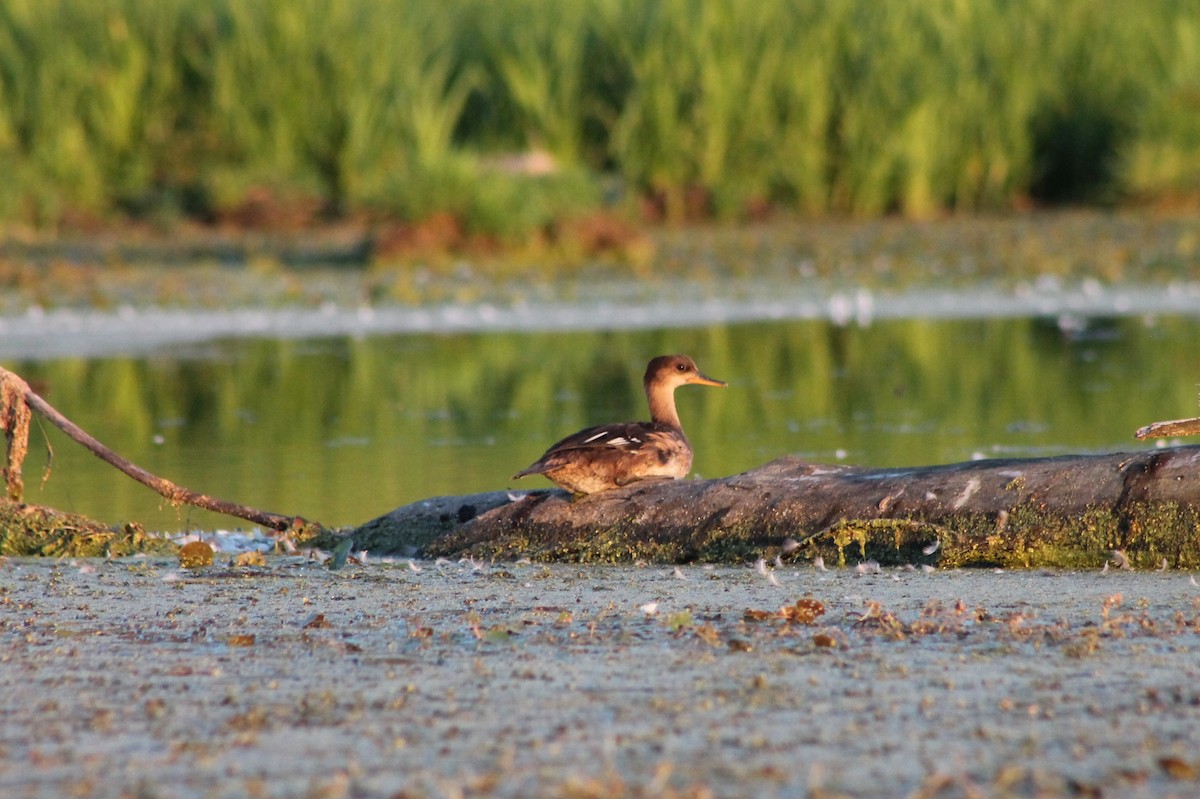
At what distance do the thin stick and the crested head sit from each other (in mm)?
1315

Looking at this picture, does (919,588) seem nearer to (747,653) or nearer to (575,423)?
(747,653)

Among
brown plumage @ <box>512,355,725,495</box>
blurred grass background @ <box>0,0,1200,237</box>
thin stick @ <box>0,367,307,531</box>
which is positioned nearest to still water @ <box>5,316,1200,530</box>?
thin stick @ <box>0,367,307,531</box>

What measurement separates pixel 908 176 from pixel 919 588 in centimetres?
1422

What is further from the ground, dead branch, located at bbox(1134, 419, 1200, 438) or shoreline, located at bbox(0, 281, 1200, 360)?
shoreline, located at bbox(0, 281, 1200, 360)

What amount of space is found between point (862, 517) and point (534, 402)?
4950mm

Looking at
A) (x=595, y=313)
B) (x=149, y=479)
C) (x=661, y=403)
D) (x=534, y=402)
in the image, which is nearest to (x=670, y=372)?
(x=661, y=403)

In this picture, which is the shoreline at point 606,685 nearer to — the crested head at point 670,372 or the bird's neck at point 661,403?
the bird's neck at point 661,403

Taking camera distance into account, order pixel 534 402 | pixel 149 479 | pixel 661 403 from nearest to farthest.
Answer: pixel 149 479
pixel 661 403
pixel 534 402

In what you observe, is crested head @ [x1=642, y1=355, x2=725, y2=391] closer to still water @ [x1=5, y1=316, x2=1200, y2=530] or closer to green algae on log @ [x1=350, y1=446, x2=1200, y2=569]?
green algae on log @ [x1=350, y1=446, x2=1200, y2=569]

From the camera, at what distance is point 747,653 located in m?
4.80

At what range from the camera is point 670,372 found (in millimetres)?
7301

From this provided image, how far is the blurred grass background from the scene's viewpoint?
18.8 meters

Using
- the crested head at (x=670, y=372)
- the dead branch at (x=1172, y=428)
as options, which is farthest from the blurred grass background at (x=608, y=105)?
the dead branch at (x=1172, y=428)

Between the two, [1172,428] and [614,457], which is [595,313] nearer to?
[614,457]
